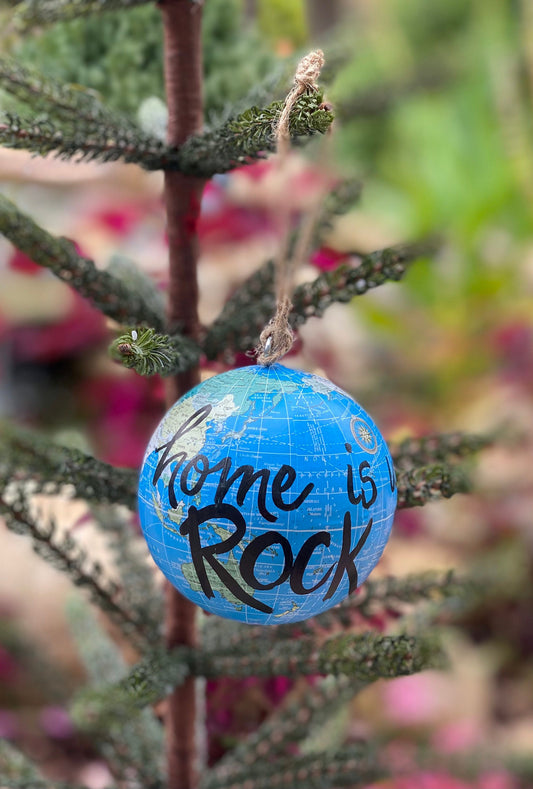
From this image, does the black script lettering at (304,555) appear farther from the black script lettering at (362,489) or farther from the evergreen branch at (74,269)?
the evergreen branch at (74,269)

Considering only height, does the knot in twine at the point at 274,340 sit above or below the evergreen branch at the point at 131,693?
above

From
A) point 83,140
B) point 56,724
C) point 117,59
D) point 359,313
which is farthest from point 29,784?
point 359,313

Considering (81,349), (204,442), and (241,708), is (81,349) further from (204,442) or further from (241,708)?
(204,442)

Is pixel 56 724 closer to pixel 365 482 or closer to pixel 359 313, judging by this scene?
pixel 365 482

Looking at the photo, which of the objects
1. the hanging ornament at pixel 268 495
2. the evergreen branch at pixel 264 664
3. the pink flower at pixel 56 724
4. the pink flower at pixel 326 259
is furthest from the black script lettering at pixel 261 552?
the pink flower at pixel 56 724

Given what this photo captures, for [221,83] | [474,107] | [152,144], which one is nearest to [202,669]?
[152,144]

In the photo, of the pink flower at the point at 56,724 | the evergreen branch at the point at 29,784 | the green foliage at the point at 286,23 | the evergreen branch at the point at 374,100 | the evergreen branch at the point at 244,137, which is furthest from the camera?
the pink flower at the point at 56,724

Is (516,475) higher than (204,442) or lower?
higher

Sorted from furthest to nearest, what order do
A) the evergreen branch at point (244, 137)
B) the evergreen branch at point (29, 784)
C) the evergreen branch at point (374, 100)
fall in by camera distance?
the evergreen branch at point (374, 100)
the evergreen branch at point (29, 784)
the evergreen branch at point (244, 137)
